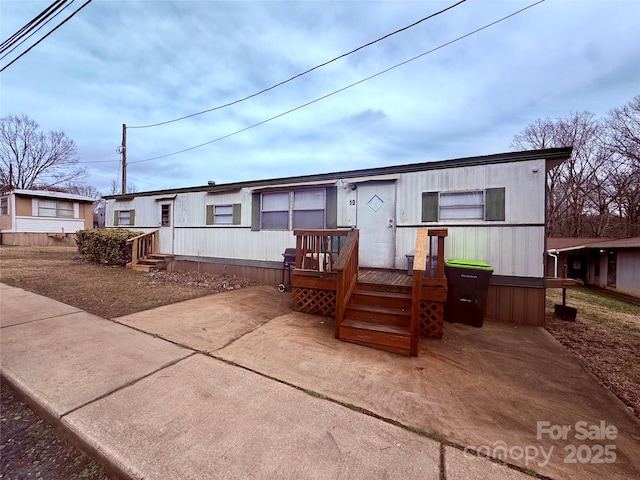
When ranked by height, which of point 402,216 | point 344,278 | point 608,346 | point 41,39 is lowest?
point 608,346

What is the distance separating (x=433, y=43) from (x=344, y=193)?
3.68m

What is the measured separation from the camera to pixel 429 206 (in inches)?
221

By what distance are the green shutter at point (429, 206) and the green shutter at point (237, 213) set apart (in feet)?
17.1

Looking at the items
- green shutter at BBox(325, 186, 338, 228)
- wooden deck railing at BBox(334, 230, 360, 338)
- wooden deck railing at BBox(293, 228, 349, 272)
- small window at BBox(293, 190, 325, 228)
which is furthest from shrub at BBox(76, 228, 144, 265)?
wooden deck railing at BBox(334, 230, 360, 338)

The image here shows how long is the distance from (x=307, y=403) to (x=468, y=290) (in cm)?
362

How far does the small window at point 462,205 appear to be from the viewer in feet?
17.2

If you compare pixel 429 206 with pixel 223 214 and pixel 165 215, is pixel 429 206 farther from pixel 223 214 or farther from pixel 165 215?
pixel 165 215

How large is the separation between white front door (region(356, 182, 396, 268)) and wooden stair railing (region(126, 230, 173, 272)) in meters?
7.22

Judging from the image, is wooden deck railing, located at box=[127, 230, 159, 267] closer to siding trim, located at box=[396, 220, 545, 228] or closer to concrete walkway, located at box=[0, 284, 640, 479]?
concrete walkway, located at box=[0, 284, 640, 479]

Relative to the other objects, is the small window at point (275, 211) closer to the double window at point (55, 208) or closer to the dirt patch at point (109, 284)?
the dirt patch at point (109, 284)

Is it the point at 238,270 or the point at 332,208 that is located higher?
the point at 332,208

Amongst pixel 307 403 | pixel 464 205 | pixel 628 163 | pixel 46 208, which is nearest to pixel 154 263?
pixel 307 403

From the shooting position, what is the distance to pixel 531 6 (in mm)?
4520

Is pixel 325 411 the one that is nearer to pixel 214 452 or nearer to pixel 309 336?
pixel 214 452
